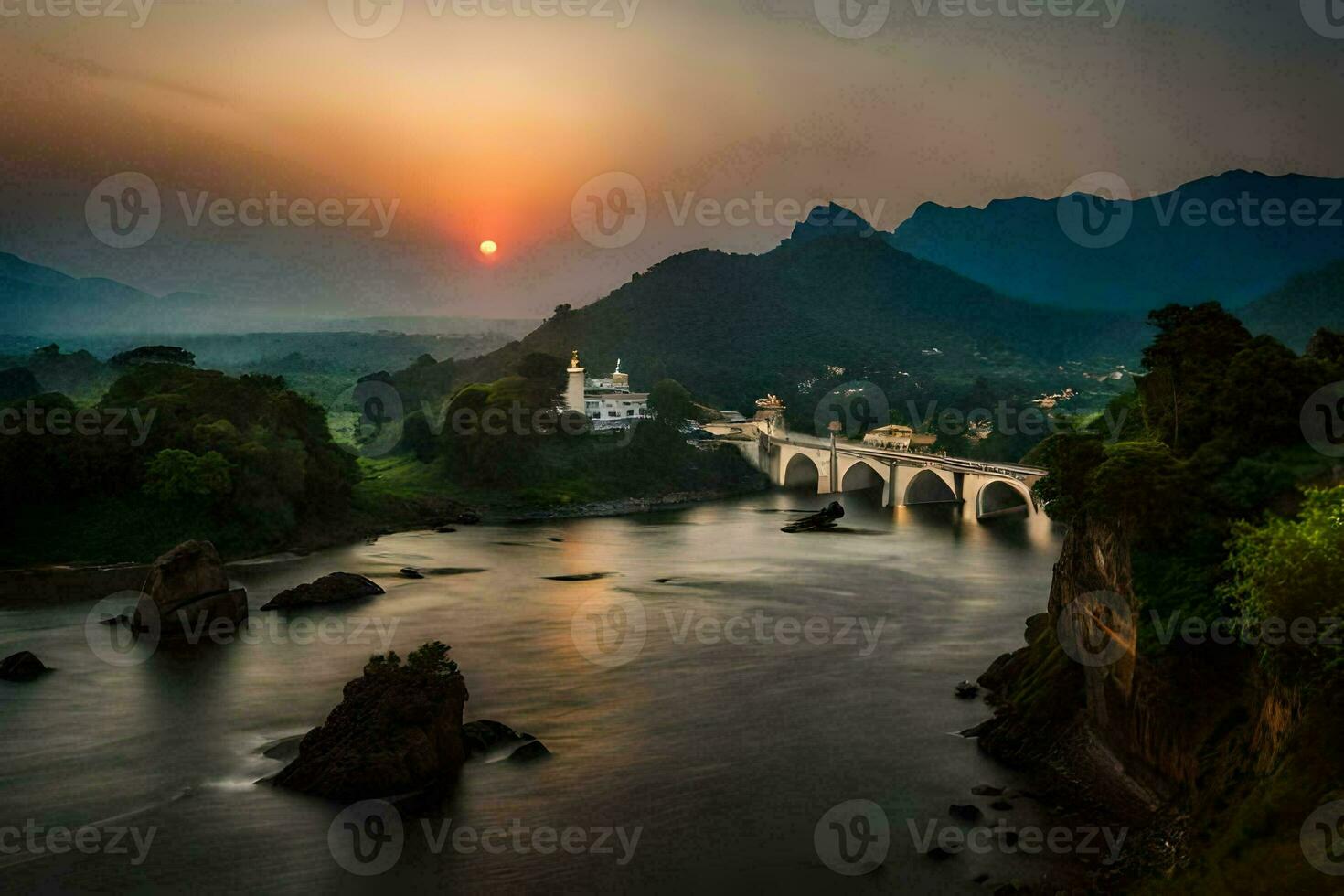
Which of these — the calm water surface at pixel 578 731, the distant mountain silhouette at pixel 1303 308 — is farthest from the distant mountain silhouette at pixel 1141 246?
the calm water surface at pixel 578 731

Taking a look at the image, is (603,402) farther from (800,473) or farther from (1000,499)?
(1000,499)

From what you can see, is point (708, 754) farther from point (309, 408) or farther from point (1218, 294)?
point (1218, 294)

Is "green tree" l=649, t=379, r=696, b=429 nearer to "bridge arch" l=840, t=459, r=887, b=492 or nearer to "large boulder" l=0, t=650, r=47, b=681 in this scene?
"bridge arch" l=840, t=459, r=887, b=492

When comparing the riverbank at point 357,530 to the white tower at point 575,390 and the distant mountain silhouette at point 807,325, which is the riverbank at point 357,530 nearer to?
the white tower at point 575,390

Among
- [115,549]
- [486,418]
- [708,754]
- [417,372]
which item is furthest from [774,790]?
[417,372]

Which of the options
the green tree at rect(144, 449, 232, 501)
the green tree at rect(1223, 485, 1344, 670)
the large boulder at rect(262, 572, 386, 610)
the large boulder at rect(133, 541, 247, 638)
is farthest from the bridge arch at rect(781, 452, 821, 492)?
the green tree at rect(1223, 485, 1344, 670)
